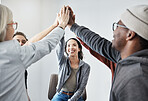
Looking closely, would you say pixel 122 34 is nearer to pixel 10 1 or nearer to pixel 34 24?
pixel 10 1

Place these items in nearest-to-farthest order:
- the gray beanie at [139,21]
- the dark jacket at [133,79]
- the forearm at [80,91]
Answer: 1. the dark jacket at [133,79]
2. the gray beanie at [139,21]
3. the forearm at [80,91]

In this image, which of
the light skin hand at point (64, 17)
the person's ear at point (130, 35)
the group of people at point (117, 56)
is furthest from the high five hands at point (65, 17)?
the person's ear at point (130, 35)

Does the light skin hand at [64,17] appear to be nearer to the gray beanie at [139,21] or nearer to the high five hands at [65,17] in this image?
the high five hands at [65,17]

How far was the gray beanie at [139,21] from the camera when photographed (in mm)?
876

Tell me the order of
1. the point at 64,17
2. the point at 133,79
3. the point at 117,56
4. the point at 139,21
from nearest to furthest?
the point at 133,79 < the point at 139,21 < the point at 117,56 < the point at 64,17

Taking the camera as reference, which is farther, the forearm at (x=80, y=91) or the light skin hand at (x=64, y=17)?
the forearm at (x=80, y=91)

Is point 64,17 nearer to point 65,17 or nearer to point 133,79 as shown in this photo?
point 65,17

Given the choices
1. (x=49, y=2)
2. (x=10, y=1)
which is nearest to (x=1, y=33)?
(x=10, y=1)

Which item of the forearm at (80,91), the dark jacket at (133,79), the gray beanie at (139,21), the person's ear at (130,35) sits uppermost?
the gray beanie at (139,21)

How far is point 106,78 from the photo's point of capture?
2.81 m

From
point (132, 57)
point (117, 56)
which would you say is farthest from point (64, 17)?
point (132, 57)

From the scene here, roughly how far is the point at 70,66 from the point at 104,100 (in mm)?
1016

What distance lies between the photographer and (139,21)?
2.90 ft

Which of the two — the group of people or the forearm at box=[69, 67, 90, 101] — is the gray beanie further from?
the forearm at box=[69, 67, 90, 101]
